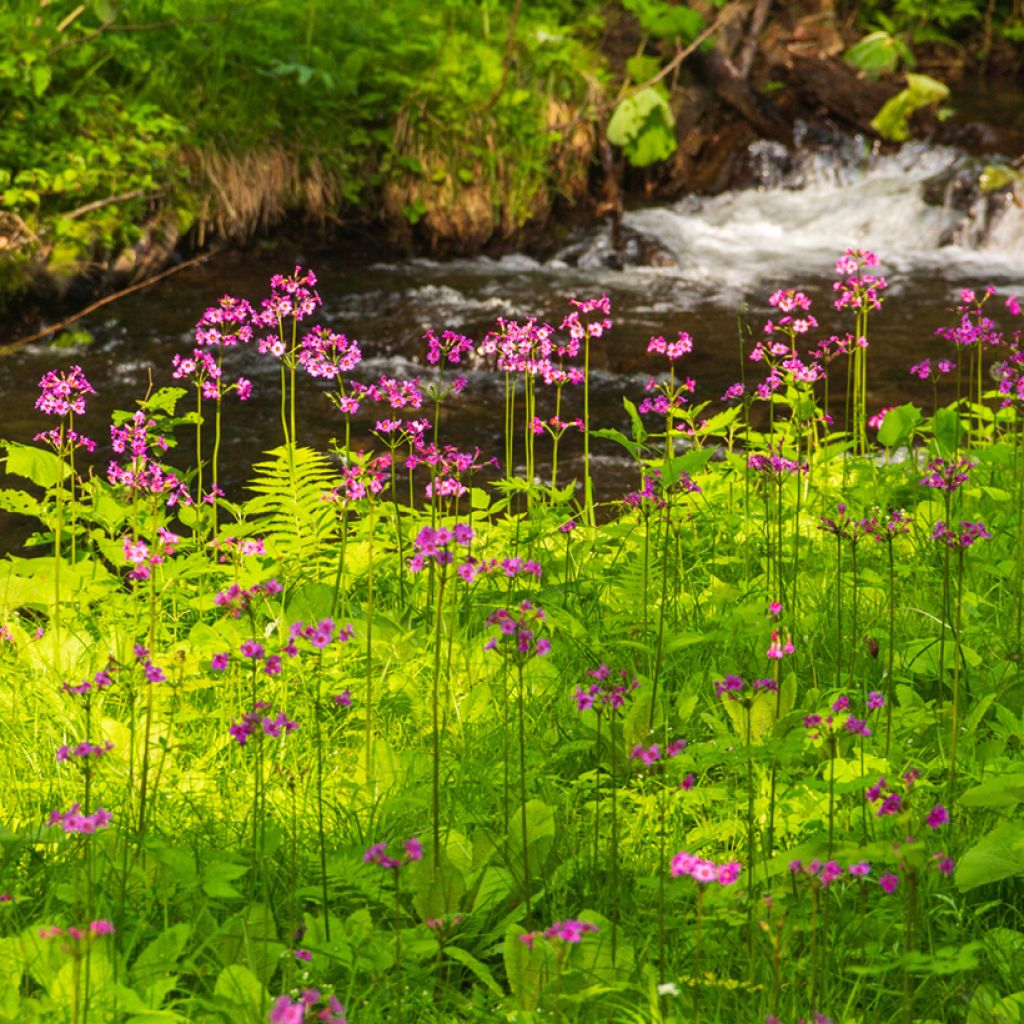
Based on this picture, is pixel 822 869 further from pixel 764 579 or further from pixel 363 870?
pixel 764 579

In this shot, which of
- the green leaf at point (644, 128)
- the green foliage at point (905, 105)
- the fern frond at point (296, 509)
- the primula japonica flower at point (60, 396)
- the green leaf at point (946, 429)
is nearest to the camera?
the primula japonica flower at point (60, 396)

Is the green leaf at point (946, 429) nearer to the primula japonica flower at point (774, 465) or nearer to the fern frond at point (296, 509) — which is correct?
the primula japonica flower at point (774, 465)

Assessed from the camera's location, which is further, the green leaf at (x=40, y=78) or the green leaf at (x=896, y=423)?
the green leaf at (x=40, y=78)

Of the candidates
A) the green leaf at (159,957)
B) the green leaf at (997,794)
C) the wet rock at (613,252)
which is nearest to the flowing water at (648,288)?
the wet rock at (613,252)

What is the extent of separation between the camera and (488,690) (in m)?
3.10

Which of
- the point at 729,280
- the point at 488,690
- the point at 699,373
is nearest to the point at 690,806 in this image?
the point at 488,690

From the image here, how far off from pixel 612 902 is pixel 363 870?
1.39 ft

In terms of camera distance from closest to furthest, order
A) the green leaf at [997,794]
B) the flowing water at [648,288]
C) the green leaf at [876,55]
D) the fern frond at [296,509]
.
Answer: the green leaf at [997,794]
the fern frond at [296,509]
the flowing water at [648,288]
the green leaf at [876,55]

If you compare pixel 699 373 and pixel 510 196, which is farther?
pixel 510 196

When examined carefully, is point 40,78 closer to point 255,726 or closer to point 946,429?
point 946,429

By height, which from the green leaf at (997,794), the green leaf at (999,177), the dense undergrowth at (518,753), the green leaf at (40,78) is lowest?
the dense undergrowth at (518,753)

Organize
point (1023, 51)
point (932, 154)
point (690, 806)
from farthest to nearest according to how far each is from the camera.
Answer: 1. point (1023, 51)
2. point (932, 154)
3. point (690, 806)

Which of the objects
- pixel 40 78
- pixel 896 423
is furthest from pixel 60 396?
pixel 40 78

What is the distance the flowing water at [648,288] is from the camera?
281 inches
